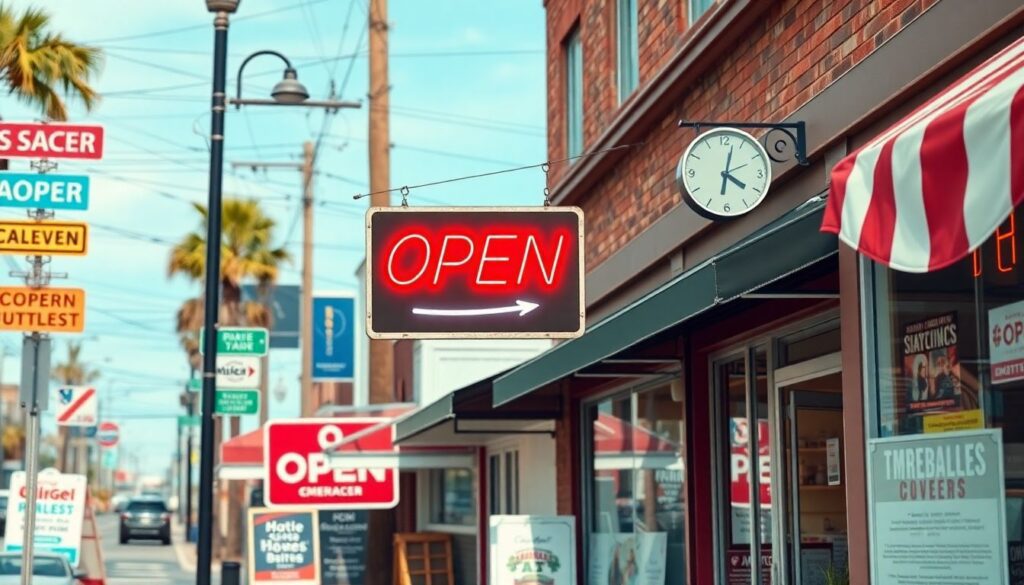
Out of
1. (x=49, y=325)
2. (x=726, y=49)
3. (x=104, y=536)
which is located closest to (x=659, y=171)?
(x=726, y=49)

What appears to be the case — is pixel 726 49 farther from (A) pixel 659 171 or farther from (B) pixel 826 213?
(B) pixel 826 213

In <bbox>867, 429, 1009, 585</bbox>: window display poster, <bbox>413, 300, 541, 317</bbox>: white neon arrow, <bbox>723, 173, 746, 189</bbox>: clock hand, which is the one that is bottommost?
<bbox>867, 429, 1009, 585</bbox>: window display poster

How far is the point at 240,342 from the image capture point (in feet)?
53.9

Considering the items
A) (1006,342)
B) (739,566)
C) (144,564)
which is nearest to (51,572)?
(739,566)

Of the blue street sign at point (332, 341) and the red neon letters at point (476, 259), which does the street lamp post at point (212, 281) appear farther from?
the blue street sign at point (332, 341)

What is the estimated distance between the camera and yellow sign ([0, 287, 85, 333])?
12.6m

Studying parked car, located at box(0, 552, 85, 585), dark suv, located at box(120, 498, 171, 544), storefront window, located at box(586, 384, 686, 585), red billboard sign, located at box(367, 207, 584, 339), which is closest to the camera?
red billboard sign, located at box(367, 207, 584, 339)

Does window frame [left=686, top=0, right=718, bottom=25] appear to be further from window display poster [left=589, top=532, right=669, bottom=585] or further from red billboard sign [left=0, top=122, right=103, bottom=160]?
red billboard sign [left=0, top=122, right=103, bottom=160]

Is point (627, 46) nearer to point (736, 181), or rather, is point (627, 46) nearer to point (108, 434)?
point (736, 181)

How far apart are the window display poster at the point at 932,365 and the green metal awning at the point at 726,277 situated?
0.63 m

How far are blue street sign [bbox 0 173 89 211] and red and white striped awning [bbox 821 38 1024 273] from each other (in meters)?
8.28

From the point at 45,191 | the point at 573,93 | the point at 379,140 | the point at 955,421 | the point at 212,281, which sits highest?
the point at 379,140

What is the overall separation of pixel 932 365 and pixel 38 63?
12426 millimetres

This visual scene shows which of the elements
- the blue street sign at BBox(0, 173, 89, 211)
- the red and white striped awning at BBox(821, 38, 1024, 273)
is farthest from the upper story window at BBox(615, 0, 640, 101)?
the red and white striped awning at BBox(821, 38, 1024, 273)
